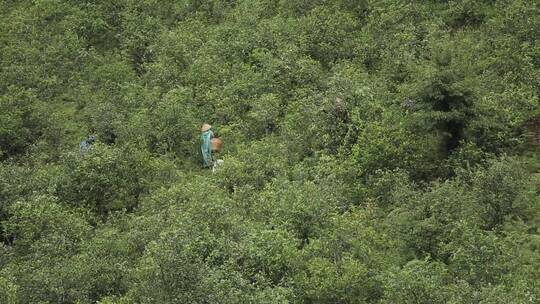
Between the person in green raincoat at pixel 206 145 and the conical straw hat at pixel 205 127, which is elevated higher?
the conical straw hat at pixel 205 127

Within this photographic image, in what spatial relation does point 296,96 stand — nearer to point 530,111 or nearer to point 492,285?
point 530,111

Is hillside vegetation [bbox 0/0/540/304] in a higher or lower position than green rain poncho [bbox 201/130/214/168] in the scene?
higher

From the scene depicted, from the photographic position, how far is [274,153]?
73.4 ft

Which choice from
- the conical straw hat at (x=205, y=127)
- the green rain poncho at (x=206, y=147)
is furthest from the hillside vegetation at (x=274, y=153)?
the conical straw hat at (x=205, y=127)

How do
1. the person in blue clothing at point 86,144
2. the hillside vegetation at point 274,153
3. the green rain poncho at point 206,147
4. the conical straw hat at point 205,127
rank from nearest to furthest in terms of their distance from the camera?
the hillside vegetation at point 274,153 → the person in blue clothing at point 86,144 → the green rain poncho at point 206,147 → the conical straw hat at point 205,127

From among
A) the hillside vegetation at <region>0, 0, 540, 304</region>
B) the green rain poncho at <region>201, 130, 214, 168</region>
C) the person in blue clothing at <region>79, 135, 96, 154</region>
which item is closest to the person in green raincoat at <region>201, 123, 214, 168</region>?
the green rain poncho at <region>201, 130, 214, 168</region>

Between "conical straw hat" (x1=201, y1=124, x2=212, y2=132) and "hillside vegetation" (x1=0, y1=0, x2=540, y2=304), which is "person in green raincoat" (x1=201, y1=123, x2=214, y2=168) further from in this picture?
"hillside vegetation" (x1=0, y1=0, x2=540, y2=304)

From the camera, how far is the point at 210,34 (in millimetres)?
29922

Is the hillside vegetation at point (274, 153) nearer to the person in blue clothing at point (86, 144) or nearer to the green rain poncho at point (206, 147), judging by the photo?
the green rain poncho at point (206, 147)

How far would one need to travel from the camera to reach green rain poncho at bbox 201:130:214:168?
79.5 ft

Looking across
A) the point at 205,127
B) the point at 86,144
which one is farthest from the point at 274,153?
the point at 86,144

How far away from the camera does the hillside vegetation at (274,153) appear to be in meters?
16.7

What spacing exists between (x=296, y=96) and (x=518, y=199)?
903 centimetres

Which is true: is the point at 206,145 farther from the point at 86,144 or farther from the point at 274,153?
the point at 86,144
